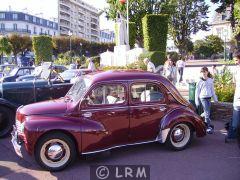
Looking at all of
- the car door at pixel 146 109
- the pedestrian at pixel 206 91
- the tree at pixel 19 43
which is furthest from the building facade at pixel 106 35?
the car door at pixel 146 109

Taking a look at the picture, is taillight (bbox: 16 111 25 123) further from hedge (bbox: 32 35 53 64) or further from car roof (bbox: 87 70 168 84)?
hedge (bbox: 32 35 53 64)

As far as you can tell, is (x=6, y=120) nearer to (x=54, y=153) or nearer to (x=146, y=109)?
(x=54, y=153)

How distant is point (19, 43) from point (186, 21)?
92.4 feet

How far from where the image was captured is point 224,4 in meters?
45.8

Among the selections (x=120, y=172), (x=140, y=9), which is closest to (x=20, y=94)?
(x=120, y=172)

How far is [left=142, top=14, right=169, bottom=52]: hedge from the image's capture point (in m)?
27.3

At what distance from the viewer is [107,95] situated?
6.77 meters

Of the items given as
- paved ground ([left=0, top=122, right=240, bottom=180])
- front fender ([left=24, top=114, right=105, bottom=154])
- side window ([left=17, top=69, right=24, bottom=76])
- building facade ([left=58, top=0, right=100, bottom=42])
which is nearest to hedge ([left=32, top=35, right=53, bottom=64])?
side window ([left=17, top=69, right=24, bottom=76])

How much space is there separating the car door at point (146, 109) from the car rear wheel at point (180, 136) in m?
0.35

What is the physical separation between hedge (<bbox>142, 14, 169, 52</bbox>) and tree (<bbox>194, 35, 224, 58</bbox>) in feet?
161

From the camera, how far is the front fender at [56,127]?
6152mm

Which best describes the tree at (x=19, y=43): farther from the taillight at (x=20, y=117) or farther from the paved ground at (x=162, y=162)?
the taillight at (x=20, y=117)

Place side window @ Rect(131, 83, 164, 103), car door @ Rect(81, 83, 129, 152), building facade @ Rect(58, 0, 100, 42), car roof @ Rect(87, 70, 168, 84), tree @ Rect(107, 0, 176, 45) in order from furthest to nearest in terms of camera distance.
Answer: building facade @ Rect(58, 0, 100, 42), tree @ Rect(107, 0, 176, 45), side window @ Rect(131, 83, 164, 103), car roof @ Rect(87, 70, 168, 84), car door @ Rect(81, 83, 129, 152)

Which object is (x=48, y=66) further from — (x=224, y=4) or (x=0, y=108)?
(x=224, y=4)
